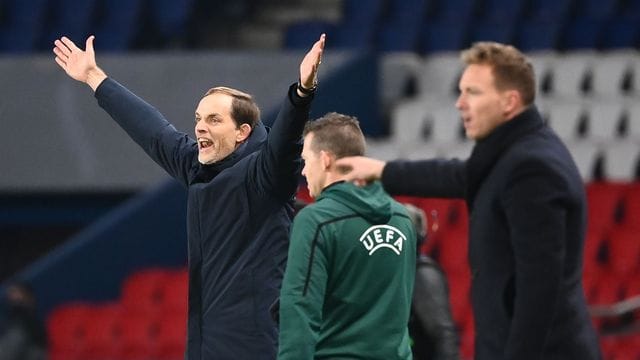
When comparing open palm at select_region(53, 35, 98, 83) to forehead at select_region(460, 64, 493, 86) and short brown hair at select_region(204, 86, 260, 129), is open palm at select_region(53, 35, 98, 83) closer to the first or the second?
short brown hair at select_region(204, 86, 260, 129)

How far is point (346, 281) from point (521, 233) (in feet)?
3.05

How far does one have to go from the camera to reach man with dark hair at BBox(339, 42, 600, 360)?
3.94 metres

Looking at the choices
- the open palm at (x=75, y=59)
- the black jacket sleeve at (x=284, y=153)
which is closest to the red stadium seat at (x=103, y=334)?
the open palm at (x=75, y=59)

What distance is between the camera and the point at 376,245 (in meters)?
4.82

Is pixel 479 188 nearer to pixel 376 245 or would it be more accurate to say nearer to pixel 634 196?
pixel 376 245

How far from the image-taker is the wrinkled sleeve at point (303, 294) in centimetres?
460

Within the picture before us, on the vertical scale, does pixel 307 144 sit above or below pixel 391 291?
above

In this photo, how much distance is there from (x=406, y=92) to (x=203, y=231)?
964 cm

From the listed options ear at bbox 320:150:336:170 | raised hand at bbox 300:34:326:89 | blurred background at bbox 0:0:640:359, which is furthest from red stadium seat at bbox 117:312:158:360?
ear at bbox 320:150:336:170

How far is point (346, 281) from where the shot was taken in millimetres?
4762

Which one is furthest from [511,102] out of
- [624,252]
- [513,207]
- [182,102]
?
[182,102]

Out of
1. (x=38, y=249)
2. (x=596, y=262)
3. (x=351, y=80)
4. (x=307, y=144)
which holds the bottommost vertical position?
(x=38, y=249)

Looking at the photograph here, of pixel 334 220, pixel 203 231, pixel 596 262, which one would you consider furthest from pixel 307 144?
pixel 596 262

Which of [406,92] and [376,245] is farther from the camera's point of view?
[406,92]
